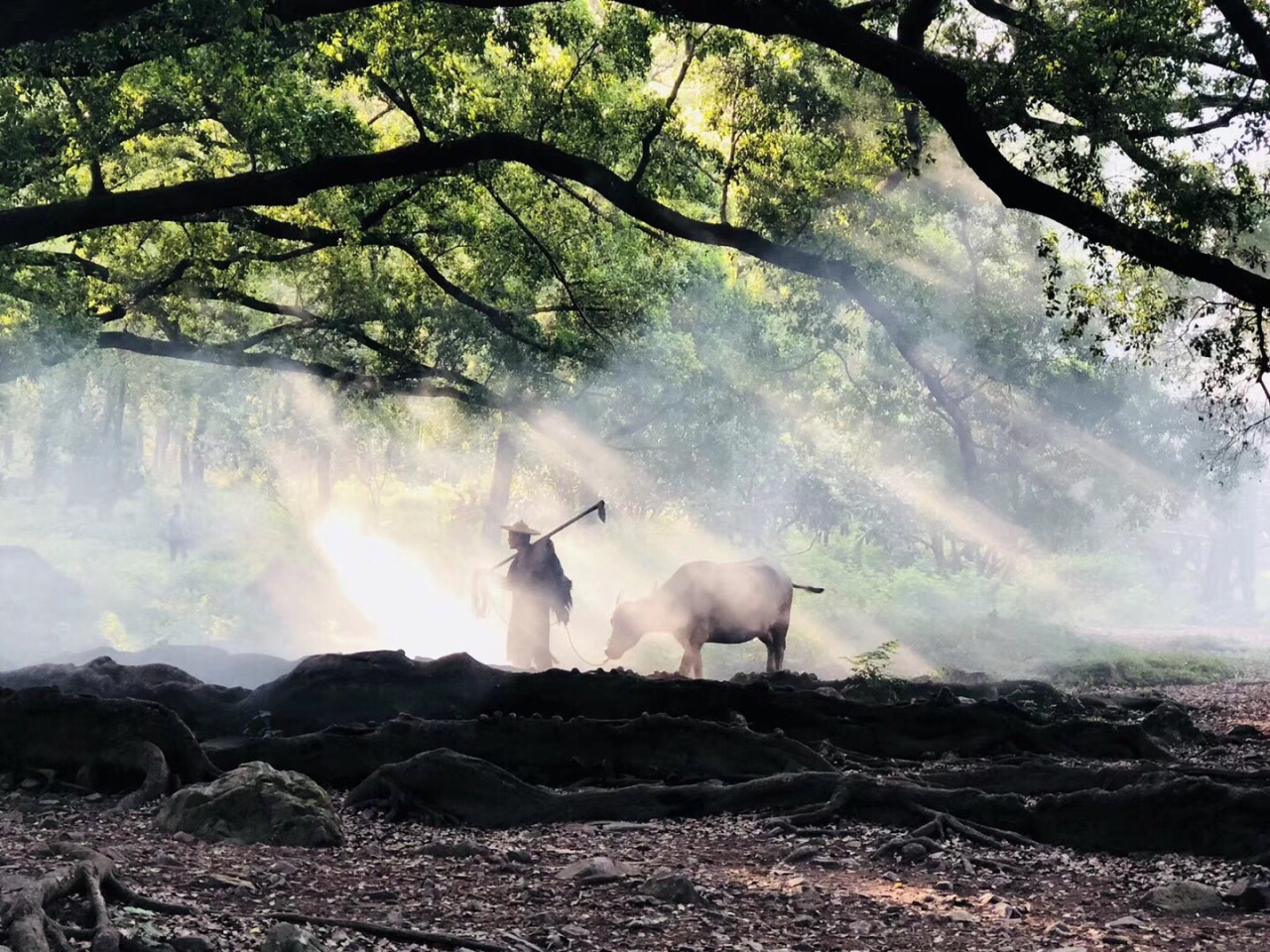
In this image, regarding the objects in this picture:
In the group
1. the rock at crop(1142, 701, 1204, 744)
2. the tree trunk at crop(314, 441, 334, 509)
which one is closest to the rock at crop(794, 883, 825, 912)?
the rock at crop(1142, 701, 1204, 744)

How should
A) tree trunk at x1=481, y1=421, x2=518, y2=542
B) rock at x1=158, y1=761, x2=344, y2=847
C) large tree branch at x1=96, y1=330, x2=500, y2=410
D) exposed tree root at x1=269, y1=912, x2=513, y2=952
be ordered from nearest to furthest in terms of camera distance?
exposed tree root at x1=269, y1=912, x2=513, y2=952 → rock at x1=158, y1=761, x2=344, y2=847 → large tree branch at x1=96, y1=330, x2=500, y2=410 → tree trunk at x1=481, y1=421, x2=518, y2=542

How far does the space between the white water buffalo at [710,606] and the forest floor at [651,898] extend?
33.5 ft

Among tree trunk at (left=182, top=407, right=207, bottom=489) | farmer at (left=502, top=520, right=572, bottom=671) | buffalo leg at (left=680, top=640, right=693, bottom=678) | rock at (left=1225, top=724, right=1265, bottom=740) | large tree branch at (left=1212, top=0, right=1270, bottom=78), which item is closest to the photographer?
large tree branch at (left=1212, top=0, right=1270, bottom=78)

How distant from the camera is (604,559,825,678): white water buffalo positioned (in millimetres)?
18828

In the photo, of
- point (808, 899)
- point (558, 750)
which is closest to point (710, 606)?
point (558, 750)

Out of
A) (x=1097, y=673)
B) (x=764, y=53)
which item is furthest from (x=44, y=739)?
(x=1097, y=673)

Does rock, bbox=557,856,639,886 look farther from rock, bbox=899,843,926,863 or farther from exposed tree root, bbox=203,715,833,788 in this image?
exposed tree root, bbox=203,715,833,788

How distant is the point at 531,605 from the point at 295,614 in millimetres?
26025

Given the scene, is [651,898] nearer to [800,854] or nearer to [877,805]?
[800,854]

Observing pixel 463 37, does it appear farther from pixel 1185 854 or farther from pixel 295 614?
pixel 295 614

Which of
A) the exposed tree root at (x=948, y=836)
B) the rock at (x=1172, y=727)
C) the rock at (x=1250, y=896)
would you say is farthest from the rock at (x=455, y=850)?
the rock at (x=1172, y=727)

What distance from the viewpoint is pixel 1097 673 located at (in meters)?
24.7

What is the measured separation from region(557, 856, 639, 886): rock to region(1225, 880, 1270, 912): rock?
326cm

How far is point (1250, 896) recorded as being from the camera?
679 centimetres
